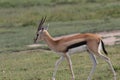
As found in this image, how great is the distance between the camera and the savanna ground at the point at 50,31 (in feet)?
33.7

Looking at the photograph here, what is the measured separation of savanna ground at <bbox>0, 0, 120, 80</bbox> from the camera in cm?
1026

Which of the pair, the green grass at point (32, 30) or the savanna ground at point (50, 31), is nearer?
the savanna ground at point (50, 31)

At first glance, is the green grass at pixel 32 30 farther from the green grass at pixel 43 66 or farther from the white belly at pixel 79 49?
the white belly at pixel 79 49

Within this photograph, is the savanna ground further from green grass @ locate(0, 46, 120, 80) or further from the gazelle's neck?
the gazelle's neck

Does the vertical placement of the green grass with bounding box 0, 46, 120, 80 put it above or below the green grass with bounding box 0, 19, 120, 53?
above

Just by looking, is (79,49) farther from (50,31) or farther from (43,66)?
(50,31)

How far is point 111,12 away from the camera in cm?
2259

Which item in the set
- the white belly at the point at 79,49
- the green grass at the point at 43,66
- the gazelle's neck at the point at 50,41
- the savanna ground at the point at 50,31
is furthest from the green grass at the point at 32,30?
the white belly at the point at 79,49

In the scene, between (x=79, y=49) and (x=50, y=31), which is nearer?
(x=79, y=49)

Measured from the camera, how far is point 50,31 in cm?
1773

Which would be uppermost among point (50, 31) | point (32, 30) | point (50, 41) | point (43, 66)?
point (50, 41)

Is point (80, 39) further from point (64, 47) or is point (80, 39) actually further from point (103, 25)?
point (103, 25)

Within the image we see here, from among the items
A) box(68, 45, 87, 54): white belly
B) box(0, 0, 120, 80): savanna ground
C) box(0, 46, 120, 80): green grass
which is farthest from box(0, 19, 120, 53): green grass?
box(68, 45, 87, 54): white belly

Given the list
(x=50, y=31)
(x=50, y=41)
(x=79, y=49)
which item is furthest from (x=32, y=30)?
(x=79, y=49)
